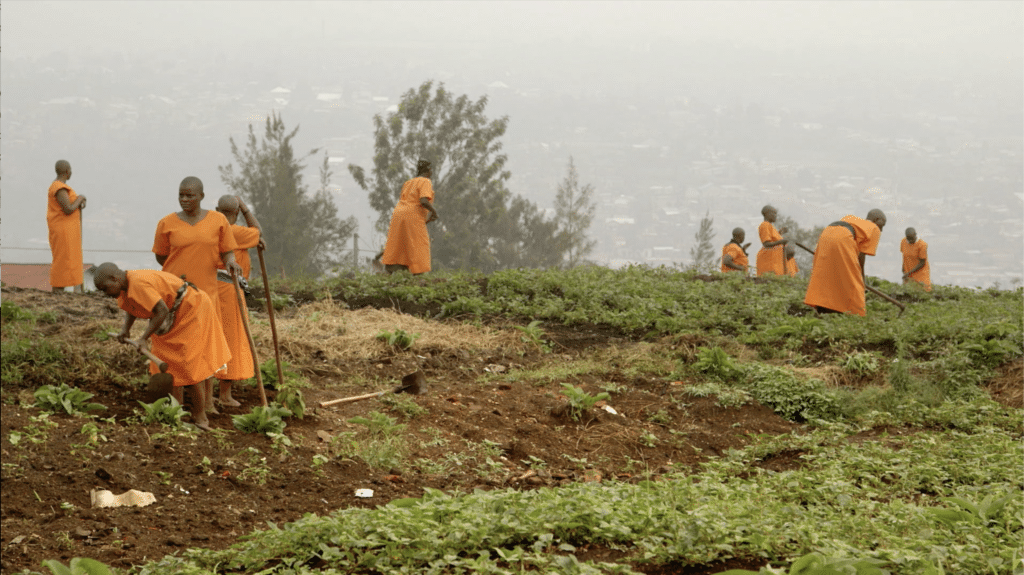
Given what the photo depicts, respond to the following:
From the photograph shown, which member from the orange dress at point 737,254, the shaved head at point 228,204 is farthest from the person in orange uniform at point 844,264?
the shaved head at point 228,204

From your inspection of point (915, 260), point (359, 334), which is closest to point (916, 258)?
point (915, 260)

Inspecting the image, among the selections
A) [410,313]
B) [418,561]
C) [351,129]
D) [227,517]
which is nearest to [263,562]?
[418,561]

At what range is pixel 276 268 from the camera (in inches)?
1452

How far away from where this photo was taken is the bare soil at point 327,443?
4.90 meters

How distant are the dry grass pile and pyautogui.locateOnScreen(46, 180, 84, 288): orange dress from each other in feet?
11.6

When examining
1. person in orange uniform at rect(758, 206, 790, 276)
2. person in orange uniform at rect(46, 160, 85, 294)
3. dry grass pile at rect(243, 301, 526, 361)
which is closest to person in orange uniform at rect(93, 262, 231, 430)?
dry grass pile at rect(243, 301, 526, 361)

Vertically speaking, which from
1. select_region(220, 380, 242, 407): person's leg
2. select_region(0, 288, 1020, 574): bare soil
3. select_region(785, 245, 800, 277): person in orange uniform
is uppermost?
select_region(785, 245, 800, 277): person in orange uniform

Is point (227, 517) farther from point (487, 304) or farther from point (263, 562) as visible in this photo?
point (487, 304)

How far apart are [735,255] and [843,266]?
18.9ft

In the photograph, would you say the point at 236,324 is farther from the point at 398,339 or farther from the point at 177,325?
the point at 398,339

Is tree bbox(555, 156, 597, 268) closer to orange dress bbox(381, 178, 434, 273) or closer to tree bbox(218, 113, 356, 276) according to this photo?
tree bbox(218, 113, 356, 276)

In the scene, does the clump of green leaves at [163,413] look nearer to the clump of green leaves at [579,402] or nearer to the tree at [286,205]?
the clump of green leaves at [579,402]

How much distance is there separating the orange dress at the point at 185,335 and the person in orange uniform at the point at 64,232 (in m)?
7.03

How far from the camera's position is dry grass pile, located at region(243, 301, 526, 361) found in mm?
9375
